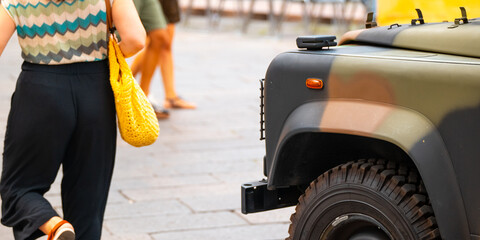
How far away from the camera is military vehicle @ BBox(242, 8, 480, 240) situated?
2.95 meters

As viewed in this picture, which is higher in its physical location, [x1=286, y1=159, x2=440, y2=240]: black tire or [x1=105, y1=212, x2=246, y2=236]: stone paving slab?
[x1=286, y1=159, x2=440, y2=240]: black tire

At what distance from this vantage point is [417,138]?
3006mm

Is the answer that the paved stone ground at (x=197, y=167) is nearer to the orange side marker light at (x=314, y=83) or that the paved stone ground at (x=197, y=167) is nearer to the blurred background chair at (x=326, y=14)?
the orange side marker light at (x=314, y=83)

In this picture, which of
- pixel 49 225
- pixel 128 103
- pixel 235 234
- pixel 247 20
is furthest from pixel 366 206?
pixel 247 20

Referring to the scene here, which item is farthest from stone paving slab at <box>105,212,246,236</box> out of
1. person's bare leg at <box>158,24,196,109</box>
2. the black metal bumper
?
person's bare leg at <box>158,24,196,109</box>

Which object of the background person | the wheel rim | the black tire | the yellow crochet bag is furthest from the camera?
the background person

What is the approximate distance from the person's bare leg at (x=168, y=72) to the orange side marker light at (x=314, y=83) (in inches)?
210

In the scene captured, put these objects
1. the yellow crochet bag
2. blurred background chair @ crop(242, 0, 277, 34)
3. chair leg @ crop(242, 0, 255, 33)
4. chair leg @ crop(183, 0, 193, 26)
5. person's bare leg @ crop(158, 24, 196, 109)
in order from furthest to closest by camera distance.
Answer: chair leg @ crop(183, 0, 193, 26) → chair leg @ crop(242, 0, 255, 33) → blurred background chair @ crop(242, 0, 277, 34) → person's bare leg @ crop(158, 24, 196, 109) → the yellow crochet bag

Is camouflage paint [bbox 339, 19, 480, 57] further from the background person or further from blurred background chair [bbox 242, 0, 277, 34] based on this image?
blurred background chair [bbox 242, 0, 277, 34]

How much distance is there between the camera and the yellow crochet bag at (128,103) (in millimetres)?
3959

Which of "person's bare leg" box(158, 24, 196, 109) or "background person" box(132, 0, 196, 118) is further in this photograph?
"person's bare leg" box(158, 24, 196, 109)

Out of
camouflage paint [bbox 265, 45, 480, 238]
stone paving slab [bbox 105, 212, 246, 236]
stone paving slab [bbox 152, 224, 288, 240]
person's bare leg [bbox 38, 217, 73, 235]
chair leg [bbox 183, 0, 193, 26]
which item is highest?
camouflage paint [bbox 265, 45, 480, 238]

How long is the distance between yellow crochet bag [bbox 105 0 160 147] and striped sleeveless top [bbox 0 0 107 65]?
84mm

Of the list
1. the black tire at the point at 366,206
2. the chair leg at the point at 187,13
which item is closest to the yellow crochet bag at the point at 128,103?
the black tire at the point at 366,206
